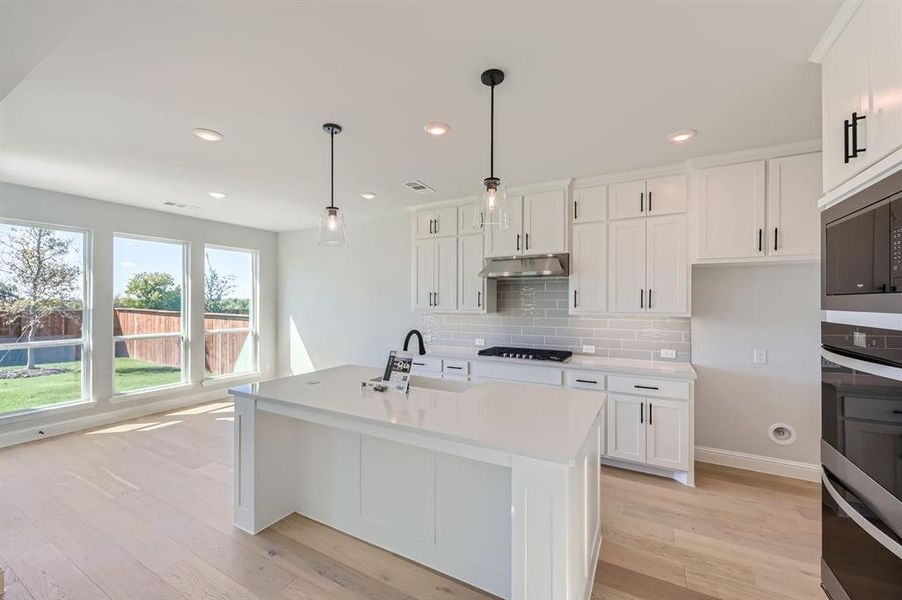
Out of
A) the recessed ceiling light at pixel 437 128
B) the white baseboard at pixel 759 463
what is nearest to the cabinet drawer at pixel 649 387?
the white baseboard at pixel 759 463

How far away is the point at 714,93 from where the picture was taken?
204 cm

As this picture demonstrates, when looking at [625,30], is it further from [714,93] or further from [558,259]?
[558,259]

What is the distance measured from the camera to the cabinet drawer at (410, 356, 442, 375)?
411cm

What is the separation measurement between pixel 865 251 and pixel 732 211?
186 cm

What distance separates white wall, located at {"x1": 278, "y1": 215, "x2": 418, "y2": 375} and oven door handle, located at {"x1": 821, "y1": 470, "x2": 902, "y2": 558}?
3941 millimetres

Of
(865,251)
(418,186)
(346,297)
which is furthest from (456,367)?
(865,251)

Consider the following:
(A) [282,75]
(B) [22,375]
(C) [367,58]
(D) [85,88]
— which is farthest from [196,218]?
(C) [367,58]

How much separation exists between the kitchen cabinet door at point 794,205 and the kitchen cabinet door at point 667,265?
0.56 metres

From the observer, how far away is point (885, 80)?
125cm

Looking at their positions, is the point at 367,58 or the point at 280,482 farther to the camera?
the point at 280,482

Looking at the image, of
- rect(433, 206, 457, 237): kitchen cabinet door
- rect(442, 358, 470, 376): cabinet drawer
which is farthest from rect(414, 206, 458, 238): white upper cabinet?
rect(442, 358, 470, 376): cabinet drawer

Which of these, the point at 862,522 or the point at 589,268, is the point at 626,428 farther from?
the point at 862,522

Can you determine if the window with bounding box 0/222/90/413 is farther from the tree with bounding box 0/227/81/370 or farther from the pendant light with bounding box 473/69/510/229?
the pendant light with bounding box 473/69/510/229

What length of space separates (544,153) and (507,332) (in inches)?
79.6
